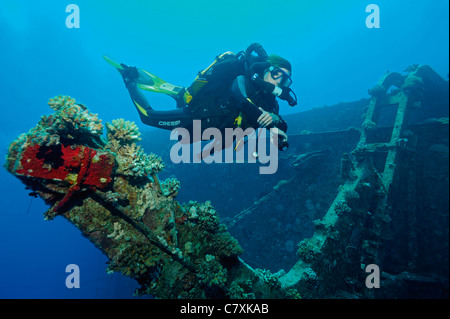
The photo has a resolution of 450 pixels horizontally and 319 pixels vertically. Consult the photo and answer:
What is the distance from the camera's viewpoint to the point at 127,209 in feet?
8.31

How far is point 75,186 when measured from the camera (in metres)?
2.15

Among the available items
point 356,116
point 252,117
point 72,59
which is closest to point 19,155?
point 252,117

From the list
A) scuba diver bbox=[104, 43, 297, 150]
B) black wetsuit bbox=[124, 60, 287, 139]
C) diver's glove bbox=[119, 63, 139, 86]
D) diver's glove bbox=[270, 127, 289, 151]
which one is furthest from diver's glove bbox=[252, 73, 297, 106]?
diver's glove bbox=[119, 63, 139, 86]

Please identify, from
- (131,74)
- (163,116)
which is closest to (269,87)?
(163,116)

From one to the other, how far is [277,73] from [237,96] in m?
1.24

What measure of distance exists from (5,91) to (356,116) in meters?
101

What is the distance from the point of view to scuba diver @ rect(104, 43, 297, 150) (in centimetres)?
377

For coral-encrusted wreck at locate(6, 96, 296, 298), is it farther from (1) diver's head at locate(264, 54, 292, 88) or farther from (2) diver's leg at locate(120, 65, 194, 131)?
(1) diver's head at locate(264, 54, 292, 88)

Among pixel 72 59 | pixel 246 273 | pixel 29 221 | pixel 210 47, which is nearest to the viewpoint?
pixel 246 273

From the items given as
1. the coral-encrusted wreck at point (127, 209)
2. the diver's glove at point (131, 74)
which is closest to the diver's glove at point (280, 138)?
the coral-encrusted wreck at point (127, 209)

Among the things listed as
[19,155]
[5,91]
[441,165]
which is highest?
[5,91]

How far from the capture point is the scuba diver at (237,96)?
3769 mm
